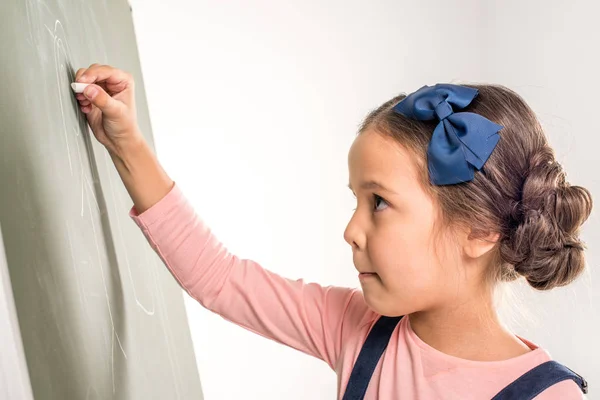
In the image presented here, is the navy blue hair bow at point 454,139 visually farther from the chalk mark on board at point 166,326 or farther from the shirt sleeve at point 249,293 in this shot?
the chalk mark on board at point 166,326

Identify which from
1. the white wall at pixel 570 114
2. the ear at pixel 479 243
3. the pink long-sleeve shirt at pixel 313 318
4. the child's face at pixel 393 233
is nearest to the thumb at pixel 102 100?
the pink long-sleeve shirt at pixel 313 318

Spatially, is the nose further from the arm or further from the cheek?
the arm

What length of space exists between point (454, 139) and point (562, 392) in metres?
0.38

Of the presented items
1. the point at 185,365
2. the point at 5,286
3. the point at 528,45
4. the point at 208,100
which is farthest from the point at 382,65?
the point at 5,286

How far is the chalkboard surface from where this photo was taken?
2.26 feet

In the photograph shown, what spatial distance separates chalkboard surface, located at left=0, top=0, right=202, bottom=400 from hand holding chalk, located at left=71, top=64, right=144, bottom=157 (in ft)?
0.05

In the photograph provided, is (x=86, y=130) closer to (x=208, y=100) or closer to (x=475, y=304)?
(x=475, y=304)

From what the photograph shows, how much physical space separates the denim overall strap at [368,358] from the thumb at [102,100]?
54 centimetres

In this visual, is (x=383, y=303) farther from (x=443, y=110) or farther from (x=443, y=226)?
(x=443, y=110)

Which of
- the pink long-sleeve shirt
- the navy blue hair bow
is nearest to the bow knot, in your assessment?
the navy blue hair bow

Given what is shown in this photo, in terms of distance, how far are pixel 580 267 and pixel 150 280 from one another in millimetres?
699

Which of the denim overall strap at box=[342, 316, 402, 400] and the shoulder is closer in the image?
the shoulder

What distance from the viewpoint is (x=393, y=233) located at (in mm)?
990

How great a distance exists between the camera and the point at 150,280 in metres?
1.19
